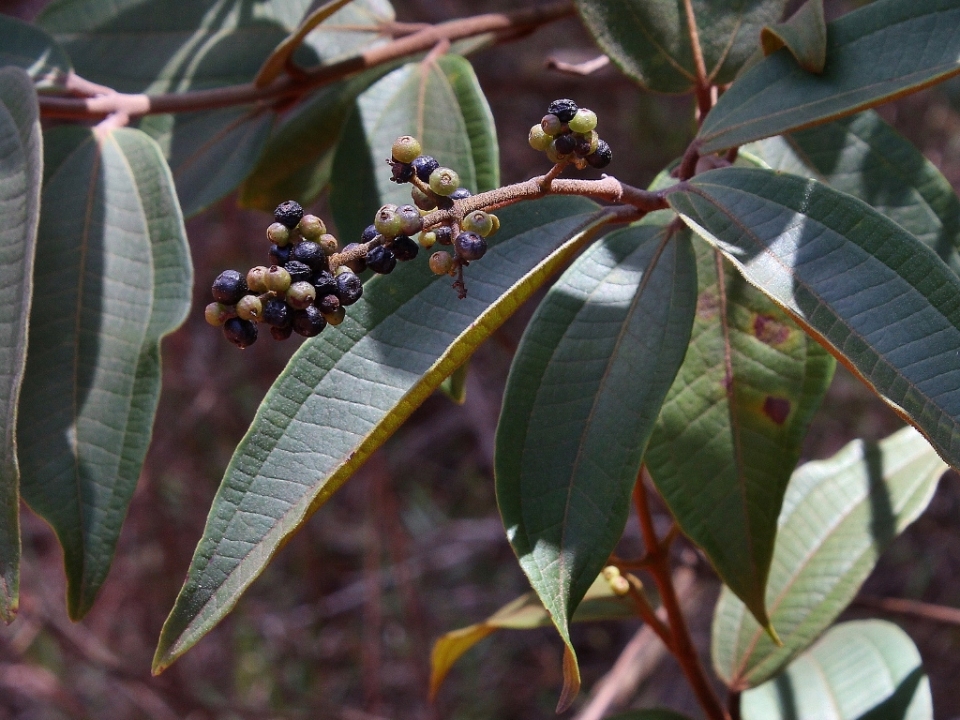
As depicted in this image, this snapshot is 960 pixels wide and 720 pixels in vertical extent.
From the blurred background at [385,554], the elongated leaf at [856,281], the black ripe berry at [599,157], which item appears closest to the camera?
the elongated leaf at [856,281]

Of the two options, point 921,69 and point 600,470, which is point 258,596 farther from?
point 921,69

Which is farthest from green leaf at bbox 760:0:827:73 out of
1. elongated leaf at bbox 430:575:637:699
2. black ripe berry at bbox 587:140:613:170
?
elongated leaf at bbox 430:575:637:699

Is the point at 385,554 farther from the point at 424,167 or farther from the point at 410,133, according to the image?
the point at 424,167

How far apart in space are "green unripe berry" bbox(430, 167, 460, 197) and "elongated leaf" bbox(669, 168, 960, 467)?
Result: 22 cm

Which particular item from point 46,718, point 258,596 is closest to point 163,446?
point 258,596

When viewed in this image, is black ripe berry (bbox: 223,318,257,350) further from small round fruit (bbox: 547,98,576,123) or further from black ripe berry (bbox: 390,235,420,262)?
small round fruit (bbox: 547,98,576,123)

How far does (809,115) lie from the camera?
0.90 meters

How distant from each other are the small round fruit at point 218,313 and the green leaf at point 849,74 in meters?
0.54

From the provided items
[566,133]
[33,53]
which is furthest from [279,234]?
[33,53]

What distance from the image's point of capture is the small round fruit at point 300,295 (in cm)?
74

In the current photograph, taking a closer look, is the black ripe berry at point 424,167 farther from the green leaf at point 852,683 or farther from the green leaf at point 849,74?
the green leaf at point 852,683

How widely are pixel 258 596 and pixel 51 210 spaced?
278cm

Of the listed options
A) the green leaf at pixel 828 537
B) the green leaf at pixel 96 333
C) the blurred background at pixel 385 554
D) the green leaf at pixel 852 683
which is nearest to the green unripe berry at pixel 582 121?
the green leaf at pixel 96 333

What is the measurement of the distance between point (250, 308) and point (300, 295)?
4cm
